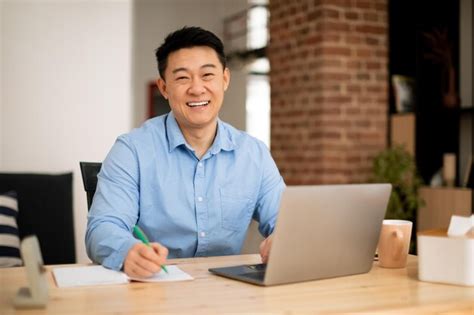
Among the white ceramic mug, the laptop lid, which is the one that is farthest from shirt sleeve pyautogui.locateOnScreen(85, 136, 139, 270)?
the white ceramic mug

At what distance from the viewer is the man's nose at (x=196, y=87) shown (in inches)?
74.8

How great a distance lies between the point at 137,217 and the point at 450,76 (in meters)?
2.85

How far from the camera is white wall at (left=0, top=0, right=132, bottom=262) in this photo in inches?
108

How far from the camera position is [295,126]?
4.41m

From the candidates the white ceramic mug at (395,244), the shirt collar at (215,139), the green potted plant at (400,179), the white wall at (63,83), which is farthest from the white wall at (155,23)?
the white ceramic mug at (395,244)

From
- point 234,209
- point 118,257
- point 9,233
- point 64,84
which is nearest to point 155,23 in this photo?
point 64,84

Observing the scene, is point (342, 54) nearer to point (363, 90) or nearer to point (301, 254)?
point (363, 90)

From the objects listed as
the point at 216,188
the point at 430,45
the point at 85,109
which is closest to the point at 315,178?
the point at 430,45

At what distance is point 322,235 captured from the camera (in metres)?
1.33

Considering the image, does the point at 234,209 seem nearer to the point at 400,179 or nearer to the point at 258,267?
the point at 258,267

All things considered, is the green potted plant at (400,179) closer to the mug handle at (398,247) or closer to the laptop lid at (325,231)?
the mug handle at (398,247)

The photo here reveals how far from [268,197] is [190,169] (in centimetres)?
28

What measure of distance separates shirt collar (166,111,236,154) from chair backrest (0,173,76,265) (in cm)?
98

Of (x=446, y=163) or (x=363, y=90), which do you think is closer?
(x=446, y=163)
